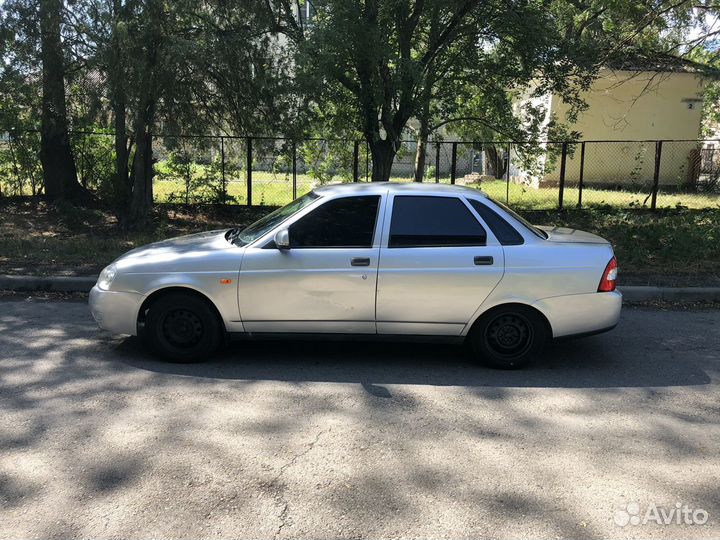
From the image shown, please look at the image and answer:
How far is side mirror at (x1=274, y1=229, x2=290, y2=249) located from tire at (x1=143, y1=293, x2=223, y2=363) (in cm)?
84

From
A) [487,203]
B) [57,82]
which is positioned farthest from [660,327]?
[57,82]

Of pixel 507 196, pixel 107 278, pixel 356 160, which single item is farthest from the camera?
pixel 507 196

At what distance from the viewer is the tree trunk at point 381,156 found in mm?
11867

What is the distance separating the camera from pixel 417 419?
432 centimetres

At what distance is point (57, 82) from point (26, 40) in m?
0.73

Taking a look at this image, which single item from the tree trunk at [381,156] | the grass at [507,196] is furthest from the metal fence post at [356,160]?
the tree trunk at [381,156]

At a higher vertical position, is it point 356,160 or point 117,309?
point 356,160

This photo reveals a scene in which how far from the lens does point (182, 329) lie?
545 centimetres

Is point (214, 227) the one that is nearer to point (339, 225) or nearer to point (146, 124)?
point (146, 124)

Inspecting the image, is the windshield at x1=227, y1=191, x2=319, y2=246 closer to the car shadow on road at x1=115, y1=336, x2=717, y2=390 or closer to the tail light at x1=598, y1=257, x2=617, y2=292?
the car shadow on road at x1=115, y1=336, x2=717, y2=390

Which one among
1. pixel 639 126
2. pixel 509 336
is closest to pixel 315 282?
pixel 509 336

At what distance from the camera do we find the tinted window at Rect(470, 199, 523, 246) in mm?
5379

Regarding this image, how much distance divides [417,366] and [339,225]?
144cm

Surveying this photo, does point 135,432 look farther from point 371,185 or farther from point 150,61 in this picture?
point 150,61
